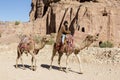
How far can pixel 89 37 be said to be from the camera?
17.9 meters

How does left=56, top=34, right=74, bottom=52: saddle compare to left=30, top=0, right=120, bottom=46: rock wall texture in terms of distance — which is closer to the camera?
left=56, top=34, right=74, bottom=52: saddle

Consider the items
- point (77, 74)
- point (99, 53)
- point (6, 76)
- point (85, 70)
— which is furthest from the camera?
point (99, 53)

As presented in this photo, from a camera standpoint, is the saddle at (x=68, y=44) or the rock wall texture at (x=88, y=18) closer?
the saddle at (x=68, y=44)

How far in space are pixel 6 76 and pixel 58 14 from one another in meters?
47.5

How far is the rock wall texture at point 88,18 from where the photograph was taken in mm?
60344

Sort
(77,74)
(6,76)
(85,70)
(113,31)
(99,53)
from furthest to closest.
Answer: (113,31), (99,53), (85,70), (77,74), (6,76)

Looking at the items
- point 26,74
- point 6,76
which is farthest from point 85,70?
point 6,76

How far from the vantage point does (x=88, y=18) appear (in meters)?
60.7

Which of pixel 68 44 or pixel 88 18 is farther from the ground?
pixel 88 18

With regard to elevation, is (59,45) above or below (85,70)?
above

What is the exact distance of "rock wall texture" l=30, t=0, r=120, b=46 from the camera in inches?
2376

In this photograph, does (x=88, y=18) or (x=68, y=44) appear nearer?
(x=68, y=44)

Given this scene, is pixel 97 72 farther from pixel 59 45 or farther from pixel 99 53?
pixel 99 53

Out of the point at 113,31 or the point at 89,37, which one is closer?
the point at 89,37
